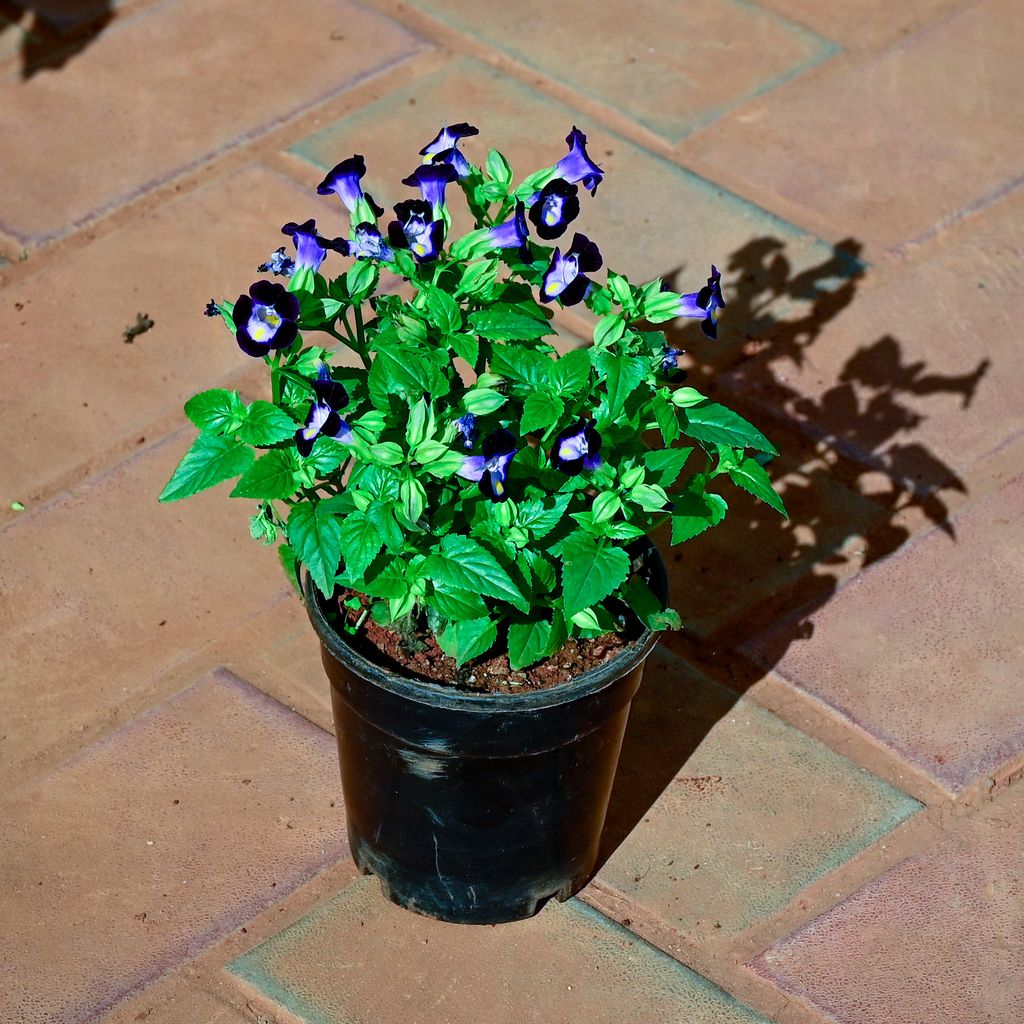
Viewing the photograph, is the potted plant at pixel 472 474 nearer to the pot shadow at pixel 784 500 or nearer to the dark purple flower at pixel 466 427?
the dark purple flower at pixel 466 427

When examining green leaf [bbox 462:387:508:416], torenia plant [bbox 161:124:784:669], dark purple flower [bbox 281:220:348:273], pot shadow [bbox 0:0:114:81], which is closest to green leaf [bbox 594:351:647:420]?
torenia plant [bbox 161:124:784:669]

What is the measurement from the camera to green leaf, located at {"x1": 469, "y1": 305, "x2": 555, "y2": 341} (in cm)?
208

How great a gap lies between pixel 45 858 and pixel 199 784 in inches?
10.7

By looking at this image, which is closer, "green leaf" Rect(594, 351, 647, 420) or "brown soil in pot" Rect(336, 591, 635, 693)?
"green leaf" Rect(594, 351, 647, 420)

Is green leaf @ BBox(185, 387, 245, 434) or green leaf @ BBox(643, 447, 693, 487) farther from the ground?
green leaf @ BBox(185, 387, 245, 434)

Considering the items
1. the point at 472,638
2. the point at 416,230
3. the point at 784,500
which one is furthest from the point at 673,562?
the point at 416,230

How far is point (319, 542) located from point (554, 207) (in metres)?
0.51

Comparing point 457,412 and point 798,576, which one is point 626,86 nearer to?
point 798,576

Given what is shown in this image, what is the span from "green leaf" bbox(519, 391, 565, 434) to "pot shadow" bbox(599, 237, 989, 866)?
0.94m

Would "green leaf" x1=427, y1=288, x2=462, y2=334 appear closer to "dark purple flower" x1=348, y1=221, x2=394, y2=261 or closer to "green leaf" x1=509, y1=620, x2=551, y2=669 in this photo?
"dark purple flower" x1=348, y1=221, x2=394, y2=261

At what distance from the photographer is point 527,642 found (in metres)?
2.18

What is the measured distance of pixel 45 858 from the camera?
266 centimetres

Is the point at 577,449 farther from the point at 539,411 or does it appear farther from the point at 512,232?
the point at 512,232

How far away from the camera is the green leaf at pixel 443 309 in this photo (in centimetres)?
206
